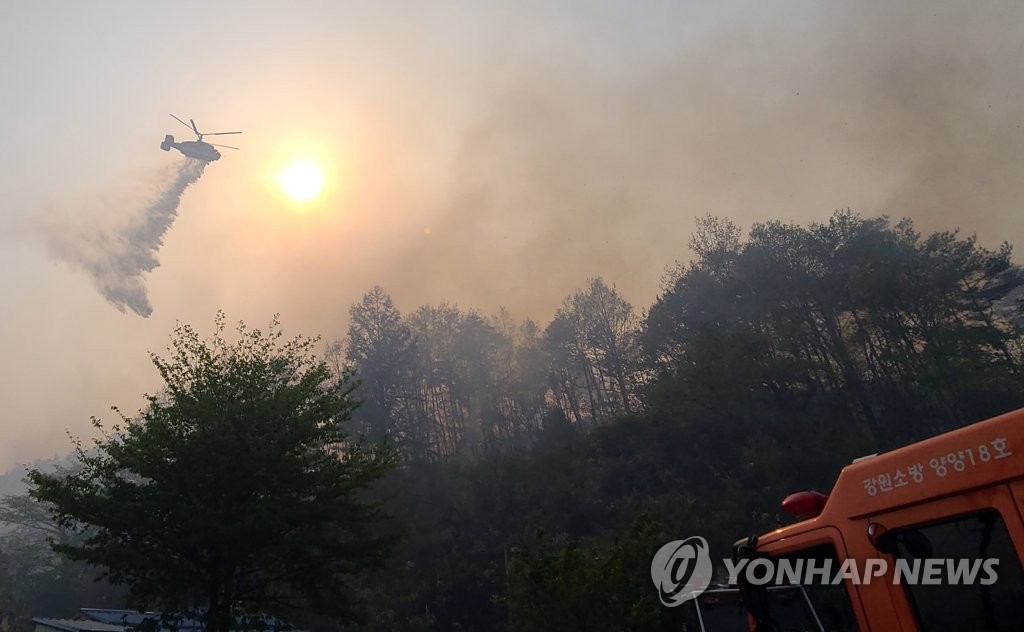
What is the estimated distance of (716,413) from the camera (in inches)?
1329

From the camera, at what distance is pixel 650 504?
103 feet

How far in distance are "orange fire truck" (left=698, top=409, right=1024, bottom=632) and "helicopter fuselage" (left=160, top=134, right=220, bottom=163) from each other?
52212 millimetres

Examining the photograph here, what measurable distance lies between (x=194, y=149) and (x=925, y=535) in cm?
5370

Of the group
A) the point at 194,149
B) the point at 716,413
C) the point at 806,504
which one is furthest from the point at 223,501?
the point at 194,149

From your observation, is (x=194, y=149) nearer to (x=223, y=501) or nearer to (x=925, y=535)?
(x=223, y=501)

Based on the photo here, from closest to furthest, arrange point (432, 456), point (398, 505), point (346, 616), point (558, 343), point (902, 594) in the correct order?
point (902, 594) < point (346, 616) < point (398, 505) < point (432, 456) < point (558, 343)

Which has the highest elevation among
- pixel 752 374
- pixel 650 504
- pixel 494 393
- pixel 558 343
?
pixel 558 343

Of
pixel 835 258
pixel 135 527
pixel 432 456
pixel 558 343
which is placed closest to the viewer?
pixel 135 527

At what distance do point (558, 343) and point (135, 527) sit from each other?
4236 cm

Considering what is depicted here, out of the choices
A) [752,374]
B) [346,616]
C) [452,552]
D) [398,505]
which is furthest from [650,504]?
[346,616]

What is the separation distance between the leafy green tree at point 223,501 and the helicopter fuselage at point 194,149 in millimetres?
38476

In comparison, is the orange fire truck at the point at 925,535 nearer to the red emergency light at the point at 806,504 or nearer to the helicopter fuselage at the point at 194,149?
the red emergency light at the point at 806,504

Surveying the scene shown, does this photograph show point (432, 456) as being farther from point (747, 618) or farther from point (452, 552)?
point (747, 618)

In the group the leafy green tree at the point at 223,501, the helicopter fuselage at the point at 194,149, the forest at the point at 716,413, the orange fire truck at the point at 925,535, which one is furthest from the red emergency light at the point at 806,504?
the helicopter fuselage at the point at 194,149
